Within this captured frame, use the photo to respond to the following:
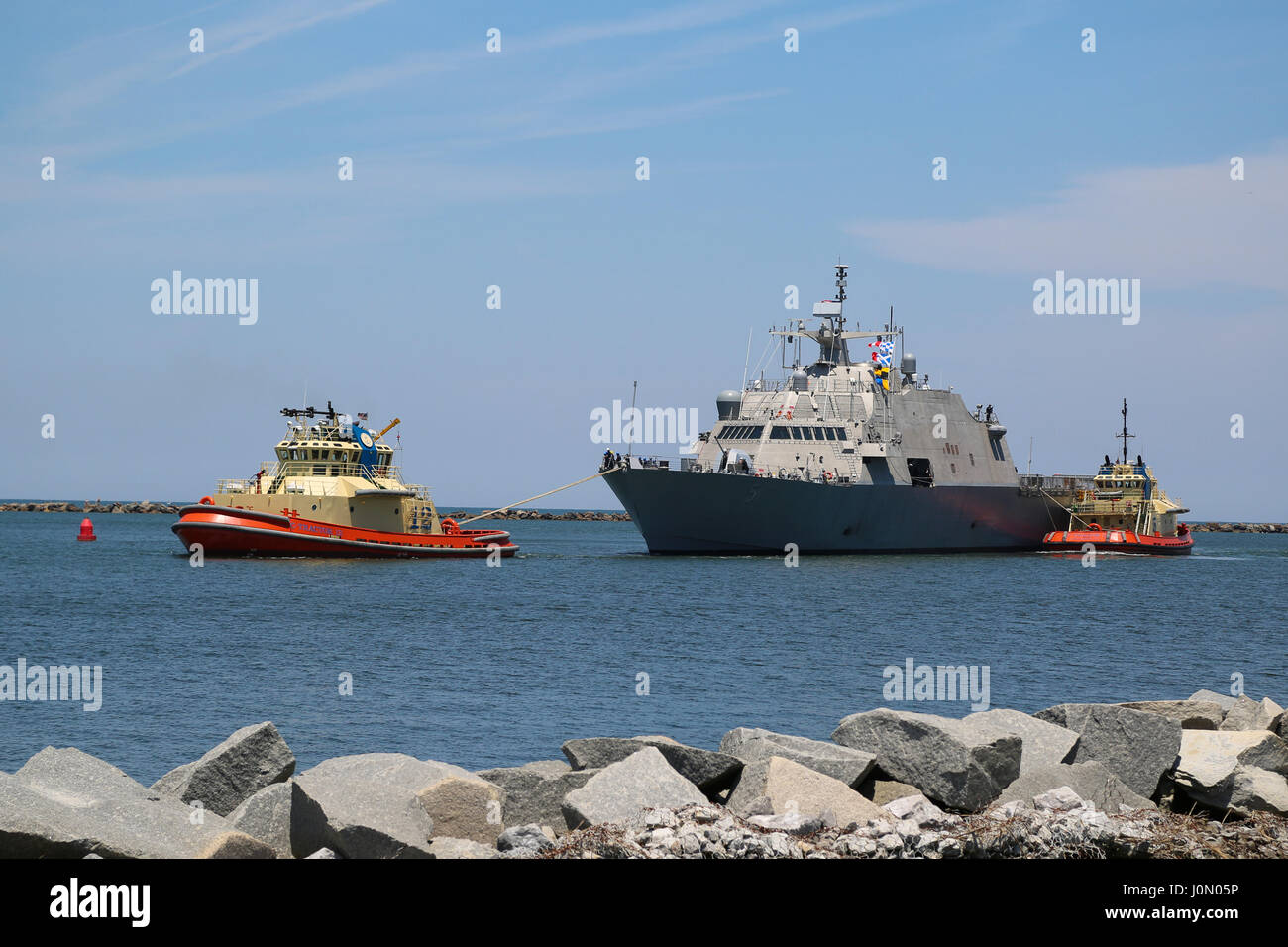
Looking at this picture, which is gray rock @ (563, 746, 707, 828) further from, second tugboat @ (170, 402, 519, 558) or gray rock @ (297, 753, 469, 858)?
second tugboat @ (170, 402, 519, 558)

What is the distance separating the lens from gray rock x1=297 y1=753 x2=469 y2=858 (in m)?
8.05

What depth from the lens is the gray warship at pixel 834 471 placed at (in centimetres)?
4669

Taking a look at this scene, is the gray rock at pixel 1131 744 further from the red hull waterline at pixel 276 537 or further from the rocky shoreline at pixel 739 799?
the red hull waterline at pixel 276 537

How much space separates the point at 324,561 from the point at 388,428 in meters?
5.83

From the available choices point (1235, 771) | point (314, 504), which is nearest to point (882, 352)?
point (314, 504)

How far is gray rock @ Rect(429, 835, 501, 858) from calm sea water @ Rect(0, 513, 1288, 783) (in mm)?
5969

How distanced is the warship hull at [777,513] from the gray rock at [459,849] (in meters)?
36.9

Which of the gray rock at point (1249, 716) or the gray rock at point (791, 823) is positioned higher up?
the gray rock at point (791, 823)

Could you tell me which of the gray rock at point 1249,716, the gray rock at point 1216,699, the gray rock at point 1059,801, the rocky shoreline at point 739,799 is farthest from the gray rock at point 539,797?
the gray rock at point 1216,699

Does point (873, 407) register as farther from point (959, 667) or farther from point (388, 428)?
point (959, 667)

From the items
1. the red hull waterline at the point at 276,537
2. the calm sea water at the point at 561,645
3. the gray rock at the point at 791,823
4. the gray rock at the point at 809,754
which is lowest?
the calm sea water at the point at 561,645

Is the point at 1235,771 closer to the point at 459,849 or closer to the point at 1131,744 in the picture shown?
the point at 1131,744
